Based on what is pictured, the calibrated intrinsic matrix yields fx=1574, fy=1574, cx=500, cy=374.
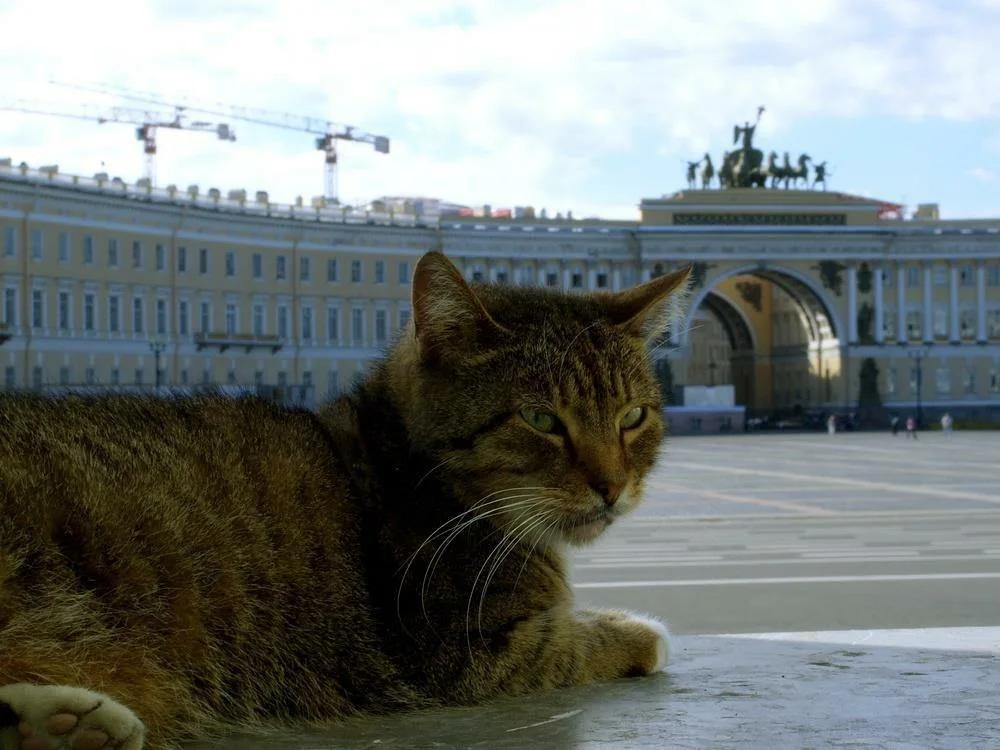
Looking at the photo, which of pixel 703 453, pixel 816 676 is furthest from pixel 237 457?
pixel 703 453

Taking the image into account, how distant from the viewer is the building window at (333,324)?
7906 cm

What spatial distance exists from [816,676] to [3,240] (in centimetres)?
6179

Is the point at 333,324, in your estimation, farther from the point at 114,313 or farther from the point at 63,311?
the point at 63,311

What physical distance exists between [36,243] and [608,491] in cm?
6288

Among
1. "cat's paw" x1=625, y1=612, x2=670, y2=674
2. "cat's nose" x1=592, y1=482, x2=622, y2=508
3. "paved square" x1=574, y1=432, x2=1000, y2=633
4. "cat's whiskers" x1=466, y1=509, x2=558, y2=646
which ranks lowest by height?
"paved square" x1=574, y1=432, x2=1000, y2=633

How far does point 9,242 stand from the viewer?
202ft

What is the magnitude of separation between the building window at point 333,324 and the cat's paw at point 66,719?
77030 mm

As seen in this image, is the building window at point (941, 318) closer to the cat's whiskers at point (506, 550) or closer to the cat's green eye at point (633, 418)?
the cat's green eye at point (633, 418)

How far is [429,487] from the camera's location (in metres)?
3.30

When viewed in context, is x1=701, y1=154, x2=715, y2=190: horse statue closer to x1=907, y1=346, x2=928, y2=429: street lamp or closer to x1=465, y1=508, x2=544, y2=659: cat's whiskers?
x1=907, y1=346, x2=928, y2=429: street lamp

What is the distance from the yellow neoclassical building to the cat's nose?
2435 inches

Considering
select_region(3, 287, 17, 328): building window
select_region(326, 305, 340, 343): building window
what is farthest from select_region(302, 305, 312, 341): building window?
select_region(3, 287, 17, 328): building window

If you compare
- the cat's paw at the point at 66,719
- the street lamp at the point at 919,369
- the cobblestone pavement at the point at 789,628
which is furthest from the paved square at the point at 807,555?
the street lamp at the point at 919,369

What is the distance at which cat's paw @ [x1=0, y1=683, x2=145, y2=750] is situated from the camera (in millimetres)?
2203
